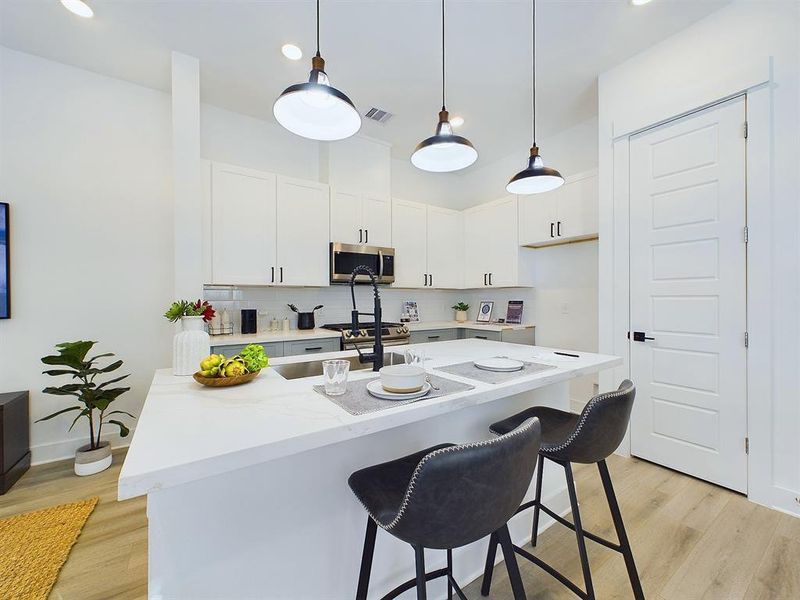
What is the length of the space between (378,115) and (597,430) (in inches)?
134

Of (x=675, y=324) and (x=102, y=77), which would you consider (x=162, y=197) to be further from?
(x=675, y=324)

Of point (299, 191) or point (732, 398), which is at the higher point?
point (299, 191)

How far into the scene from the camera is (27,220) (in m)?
2.57

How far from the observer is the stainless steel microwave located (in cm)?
354

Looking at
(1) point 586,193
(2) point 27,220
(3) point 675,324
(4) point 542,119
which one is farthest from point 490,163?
(2) point 27,220

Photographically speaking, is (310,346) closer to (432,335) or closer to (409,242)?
(432,335)

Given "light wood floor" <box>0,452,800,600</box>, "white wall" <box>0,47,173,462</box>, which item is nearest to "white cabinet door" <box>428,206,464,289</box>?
"light wood floor" <box>0,452,800,600</box>

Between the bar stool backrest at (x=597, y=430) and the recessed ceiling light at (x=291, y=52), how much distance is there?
299 cm

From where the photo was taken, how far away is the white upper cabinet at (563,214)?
328cm

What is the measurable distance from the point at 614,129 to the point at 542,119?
38.4 inches

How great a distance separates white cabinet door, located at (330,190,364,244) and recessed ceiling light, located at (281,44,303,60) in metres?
1.20

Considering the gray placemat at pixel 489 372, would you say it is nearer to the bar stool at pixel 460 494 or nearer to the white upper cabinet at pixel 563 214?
the bar stool at pixel 460 494

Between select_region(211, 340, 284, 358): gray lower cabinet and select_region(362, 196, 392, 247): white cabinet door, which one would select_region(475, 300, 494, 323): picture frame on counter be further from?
select_region(211, 340, 284, 358): gray lower cabinet

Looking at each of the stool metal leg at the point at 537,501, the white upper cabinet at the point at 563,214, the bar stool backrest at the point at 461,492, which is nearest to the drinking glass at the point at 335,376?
the bar stool backrest at the point at 461,492
